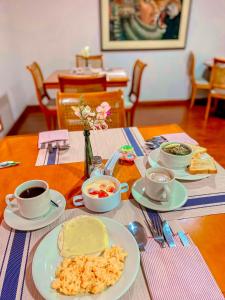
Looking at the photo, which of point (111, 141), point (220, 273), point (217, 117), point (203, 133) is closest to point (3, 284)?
point (220, 273)

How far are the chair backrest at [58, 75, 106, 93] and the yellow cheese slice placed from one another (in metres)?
1.43

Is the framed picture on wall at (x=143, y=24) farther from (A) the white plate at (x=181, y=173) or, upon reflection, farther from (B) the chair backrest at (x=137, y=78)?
(A) the white plate at (x=181, y=173)

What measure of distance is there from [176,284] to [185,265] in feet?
0.18

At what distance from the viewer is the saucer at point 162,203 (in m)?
0.71

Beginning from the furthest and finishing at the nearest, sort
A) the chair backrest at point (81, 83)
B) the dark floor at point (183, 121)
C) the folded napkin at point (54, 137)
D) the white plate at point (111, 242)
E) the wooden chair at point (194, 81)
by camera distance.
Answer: the wooden chair at point (194, 81), the dark floor at point (183, 121), the chair backrest at point (81, 83), the folded napkin at point (54, 137), the white plate at point (111, 242)

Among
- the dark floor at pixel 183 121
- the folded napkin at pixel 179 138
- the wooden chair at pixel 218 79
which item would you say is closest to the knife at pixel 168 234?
the folded napkin at pixel 179 138

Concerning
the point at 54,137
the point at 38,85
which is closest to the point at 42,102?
the point at 38,85

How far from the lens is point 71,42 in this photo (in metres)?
3.42

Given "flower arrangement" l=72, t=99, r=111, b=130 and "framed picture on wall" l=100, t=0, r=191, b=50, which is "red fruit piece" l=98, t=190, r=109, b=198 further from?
"framed picture on wall" l=100, t=0, r=191, b=50

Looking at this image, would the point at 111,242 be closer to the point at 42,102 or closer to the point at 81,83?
the point at 81,83

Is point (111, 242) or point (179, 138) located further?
point (179, 138)

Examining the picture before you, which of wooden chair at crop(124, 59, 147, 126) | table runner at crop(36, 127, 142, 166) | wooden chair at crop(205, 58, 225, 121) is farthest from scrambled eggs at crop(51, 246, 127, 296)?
wooden chair at crop(205, 58, 225, 121)

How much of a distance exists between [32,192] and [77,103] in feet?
2.54

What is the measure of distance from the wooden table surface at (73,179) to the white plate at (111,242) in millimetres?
158
